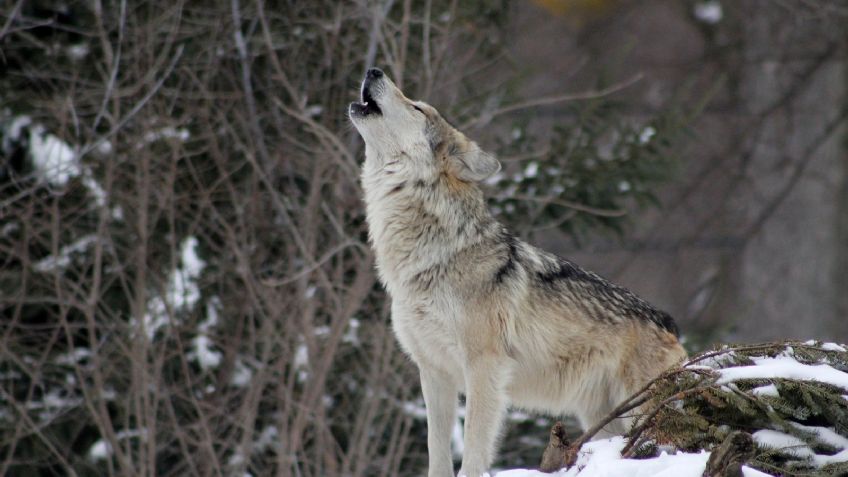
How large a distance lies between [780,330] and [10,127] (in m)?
12.4

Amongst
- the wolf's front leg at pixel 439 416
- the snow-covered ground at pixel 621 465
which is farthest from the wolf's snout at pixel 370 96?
the snow-covered ground at pixel 621 465

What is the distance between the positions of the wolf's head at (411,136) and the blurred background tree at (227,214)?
7.08ft

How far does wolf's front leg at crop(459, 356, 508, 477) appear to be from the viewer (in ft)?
16.4

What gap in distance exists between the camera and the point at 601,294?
562 cm

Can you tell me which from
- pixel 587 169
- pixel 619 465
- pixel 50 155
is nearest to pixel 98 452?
pixel 50 155

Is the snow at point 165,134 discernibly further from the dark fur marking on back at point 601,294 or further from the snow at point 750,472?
the snow at point 750,472

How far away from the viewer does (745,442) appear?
3.25 m

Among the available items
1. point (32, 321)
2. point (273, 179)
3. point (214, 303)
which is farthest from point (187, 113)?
point (32, 321)

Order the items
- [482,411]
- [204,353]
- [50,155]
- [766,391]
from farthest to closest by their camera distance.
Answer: [204,353]
[50,155]
[482,411]
[766,391]

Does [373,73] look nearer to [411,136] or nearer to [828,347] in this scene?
[411,136]

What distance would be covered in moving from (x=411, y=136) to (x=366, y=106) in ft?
0.99

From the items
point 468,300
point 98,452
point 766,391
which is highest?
point 766,391

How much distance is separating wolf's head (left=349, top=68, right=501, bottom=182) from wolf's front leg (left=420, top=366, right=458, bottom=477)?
1135 mm

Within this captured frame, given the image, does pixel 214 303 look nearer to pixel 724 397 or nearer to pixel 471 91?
pixel 471 91
